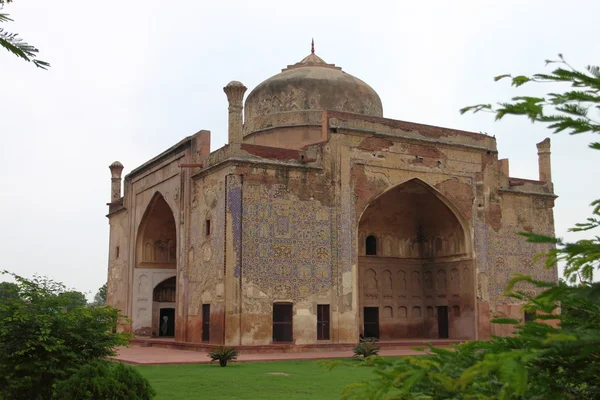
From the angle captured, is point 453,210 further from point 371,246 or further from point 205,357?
point 205,357

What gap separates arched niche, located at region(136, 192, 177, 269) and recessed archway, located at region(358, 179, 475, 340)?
23.2ft

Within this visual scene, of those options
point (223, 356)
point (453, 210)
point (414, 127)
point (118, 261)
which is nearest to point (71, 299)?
point (223, 356)

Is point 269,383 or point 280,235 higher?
point 280,235

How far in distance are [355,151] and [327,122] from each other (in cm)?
115

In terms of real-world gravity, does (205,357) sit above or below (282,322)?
below

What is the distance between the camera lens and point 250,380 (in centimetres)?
1112

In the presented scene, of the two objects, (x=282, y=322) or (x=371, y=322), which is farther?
(x=371, y=322)

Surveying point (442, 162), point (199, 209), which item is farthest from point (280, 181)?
point (442, 162)

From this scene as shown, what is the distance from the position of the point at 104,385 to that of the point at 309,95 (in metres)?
17.2

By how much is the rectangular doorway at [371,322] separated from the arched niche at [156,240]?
741 centimetres

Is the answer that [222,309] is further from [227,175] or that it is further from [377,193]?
[377,193]

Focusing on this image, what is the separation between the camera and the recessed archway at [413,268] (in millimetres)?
22328

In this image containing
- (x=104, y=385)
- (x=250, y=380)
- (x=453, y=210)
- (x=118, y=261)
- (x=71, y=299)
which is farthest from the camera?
(x=118, y=261)

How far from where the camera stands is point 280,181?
1888cm
